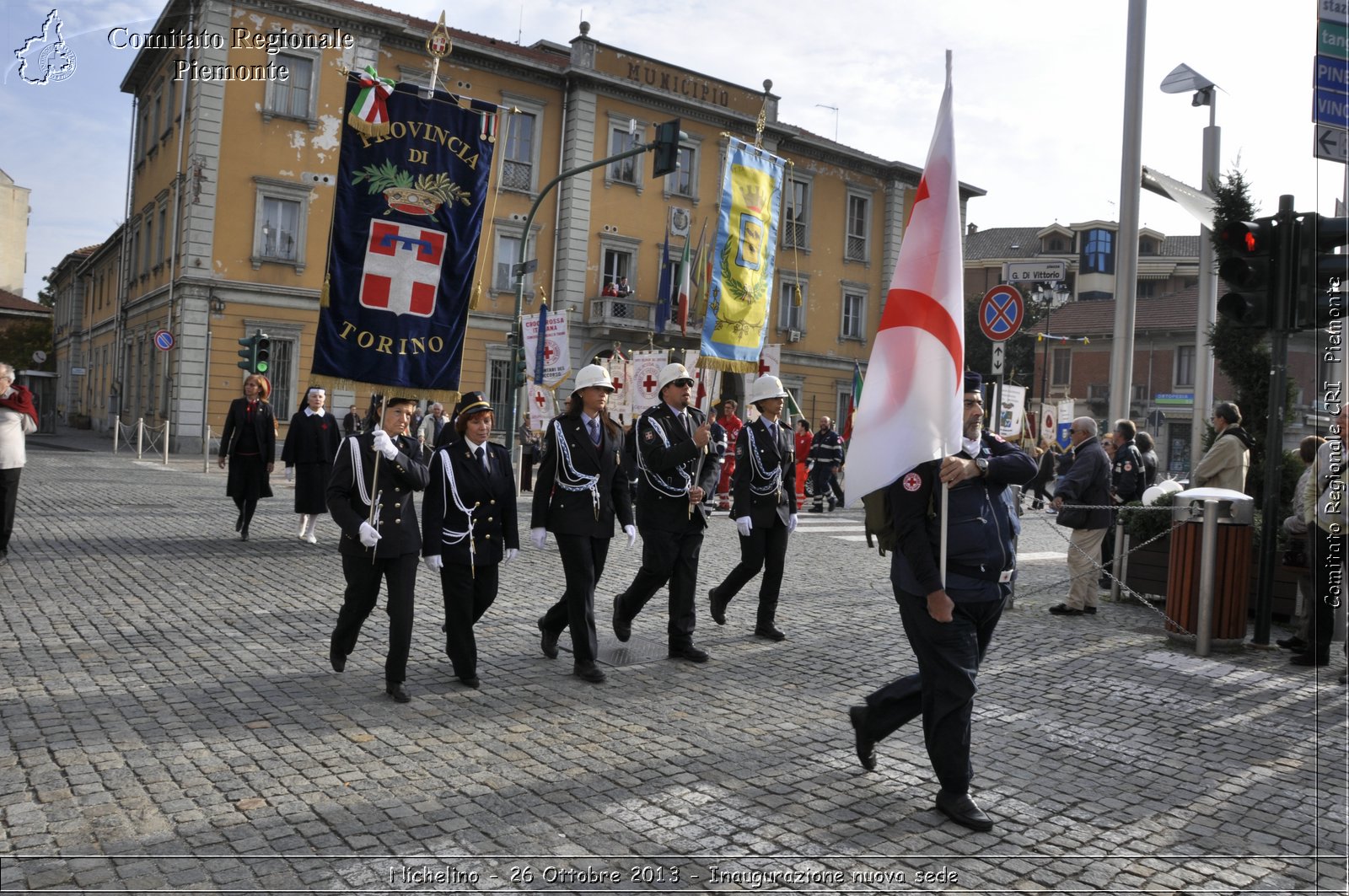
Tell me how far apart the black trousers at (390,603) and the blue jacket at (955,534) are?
9.44 ft

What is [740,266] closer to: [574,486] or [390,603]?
[574,486]

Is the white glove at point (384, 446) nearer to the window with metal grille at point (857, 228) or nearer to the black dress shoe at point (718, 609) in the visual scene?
the black dress shoe at point (718, 609)

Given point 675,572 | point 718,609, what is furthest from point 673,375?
point 718,609

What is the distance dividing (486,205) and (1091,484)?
84.7 feet

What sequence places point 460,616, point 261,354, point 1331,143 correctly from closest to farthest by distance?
point 1331,143
point 460,616
point 261,354

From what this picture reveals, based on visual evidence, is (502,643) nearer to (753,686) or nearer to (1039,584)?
(753,686)

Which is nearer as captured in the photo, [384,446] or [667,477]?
[384,446]

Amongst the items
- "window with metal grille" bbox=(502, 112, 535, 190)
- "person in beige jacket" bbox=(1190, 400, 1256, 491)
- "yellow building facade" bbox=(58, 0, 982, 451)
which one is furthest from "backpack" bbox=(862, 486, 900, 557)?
"window with metal grille" bbox=(502, 112, 535, 190)

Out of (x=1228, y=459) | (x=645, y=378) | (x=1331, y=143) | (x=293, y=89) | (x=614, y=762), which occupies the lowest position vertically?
(x=614, y=762)

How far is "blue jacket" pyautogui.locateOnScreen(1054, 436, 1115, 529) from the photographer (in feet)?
34.5

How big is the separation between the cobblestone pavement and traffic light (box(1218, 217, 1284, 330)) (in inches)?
102

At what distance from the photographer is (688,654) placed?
745 cm

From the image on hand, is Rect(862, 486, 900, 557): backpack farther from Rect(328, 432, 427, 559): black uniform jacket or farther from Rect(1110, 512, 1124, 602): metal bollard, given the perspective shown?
Rect(1110, 512, 1124, 602): metal bollard

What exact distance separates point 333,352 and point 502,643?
2.65 m
